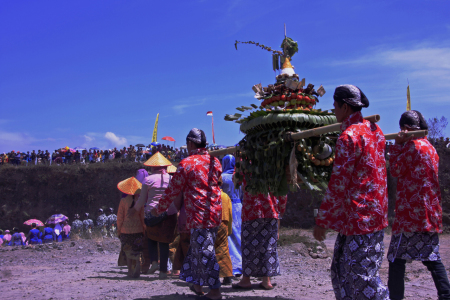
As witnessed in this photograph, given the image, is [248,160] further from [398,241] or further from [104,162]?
[104,162]

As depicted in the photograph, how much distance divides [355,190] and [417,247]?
4.76ft

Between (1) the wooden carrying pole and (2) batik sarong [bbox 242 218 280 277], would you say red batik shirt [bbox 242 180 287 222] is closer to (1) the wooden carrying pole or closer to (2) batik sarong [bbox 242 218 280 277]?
(2) batik sarong [bbox 242 218 280 277]

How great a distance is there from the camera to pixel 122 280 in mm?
6293

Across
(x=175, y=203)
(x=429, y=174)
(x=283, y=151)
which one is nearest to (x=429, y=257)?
(x=429, y=174)

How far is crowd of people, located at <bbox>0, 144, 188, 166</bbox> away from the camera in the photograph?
26.8 metres

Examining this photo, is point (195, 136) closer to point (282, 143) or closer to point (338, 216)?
point (282, 143)

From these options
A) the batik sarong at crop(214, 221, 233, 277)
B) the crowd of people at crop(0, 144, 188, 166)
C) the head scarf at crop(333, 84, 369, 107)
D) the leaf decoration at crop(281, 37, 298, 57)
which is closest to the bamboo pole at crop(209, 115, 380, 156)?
the head scarf at crop(333, 84, 369, 107)

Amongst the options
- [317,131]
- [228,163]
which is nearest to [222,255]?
[228,163]

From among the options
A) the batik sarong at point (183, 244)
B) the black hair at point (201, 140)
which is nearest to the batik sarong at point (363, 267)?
the black hair at point (201, 140)

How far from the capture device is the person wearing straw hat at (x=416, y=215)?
4105mm

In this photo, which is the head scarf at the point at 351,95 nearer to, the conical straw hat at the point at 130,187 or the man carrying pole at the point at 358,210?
the man carrying pole at the point at 358,210

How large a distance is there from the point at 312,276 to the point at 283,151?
2927 millimetres

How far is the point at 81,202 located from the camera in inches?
→ 988

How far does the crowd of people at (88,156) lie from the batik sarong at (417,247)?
22.4m
